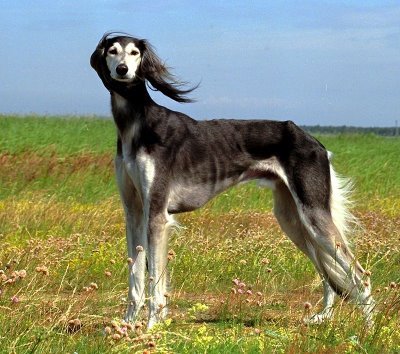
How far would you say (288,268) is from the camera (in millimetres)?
10000

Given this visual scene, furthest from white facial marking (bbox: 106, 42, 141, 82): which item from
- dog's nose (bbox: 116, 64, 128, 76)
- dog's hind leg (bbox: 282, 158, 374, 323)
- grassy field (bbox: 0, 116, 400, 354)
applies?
dog's hind leg (bbox: 282, 158, 374, 323)

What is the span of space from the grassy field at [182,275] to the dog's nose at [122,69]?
151cm

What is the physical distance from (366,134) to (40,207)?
2700cm

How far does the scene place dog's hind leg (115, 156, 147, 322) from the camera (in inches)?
301

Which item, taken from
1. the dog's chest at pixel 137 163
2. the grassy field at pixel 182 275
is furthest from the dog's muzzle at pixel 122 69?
the grassy field at pixel 182 275

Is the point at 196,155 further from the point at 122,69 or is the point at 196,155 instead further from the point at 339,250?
the point at 339,250

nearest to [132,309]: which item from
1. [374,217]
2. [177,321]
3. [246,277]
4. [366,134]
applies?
[177,321]

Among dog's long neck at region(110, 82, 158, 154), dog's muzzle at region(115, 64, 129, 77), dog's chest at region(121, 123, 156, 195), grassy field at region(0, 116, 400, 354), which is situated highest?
dog's muzzle at region(115, 64, 129, 77)

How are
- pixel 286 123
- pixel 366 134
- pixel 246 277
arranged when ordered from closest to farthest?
pixel 286 123
pixel 246 277
pixel 366 134

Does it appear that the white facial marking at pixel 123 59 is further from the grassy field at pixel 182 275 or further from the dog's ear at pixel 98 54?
the grassy field at pixel 182 275

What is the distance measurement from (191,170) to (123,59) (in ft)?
3.68

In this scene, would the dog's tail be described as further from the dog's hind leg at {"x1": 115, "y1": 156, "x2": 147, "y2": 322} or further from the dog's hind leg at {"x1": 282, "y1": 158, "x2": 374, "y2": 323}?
the dog's hind leg at {"x1": 115, "y1": 156, "x2": 147, "y2": 322}

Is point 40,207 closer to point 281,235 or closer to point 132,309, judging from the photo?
point 281,235

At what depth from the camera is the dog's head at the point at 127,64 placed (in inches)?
295
